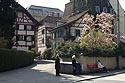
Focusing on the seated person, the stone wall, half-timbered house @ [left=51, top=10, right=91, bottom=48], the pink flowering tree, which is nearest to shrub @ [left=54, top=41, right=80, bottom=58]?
the stone wall

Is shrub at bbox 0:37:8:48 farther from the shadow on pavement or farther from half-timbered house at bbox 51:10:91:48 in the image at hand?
half-timbered house at bbox 51:10:91:48

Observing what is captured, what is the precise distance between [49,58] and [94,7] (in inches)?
708

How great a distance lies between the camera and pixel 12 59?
97.4ft

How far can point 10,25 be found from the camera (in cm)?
3009

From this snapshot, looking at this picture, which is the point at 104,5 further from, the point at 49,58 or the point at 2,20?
the point at 2,20

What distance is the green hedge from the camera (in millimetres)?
27005

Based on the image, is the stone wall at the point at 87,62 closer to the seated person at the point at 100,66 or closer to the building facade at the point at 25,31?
the seated person at the point at 100,66

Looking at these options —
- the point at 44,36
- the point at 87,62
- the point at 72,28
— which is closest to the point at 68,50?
the point at 87,62

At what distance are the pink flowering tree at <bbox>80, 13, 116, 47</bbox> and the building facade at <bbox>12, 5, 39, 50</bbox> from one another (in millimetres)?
21584

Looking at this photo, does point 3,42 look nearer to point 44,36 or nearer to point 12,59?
point 12,59

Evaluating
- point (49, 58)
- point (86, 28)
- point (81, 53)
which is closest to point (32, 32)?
point (49, 58)

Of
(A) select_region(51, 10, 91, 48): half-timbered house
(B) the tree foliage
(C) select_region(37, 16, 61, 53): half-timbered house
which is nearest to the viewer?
(B) the tree foliage

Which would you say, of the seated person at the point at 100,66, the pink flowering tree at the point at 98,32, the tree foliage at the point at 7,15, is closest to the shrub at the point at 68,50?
the seated person at the point at 100,66

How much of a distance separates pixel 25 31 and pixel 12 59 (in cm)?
3691
